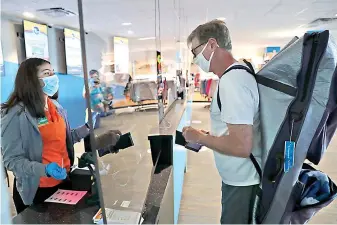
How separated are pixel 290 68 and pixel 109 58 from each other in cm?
87

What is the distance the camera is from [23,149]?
129 centimetres

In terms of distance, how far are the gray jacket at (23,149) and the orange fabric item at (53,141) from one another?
0.17 ft

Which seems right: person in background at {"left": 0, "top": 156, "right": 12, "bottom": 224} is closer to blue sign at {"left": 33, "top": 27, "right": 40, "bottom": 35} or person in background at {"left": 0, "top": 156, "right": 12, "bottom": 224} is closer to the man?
the man

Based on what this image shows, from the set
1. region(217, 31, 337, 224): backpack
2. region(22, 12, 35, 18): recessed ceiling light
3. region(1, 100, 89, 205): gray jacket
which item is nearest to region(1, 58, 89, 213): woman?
region(1, 100, 89, 205): gray jacket

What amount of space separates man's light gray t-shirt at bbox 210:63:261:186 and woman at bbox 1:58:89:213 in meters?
0.71

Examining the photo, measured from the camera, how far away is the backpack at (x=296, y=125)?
3.32 ft

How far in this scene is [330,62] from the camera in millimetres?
996

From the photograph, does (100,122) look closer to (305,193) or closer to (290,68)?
(290,68)

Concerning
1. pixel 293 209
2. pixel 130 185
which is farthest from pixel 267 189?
pixel 130 185

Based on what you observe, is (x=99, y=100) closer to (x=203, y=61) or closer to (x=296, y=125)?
(x=203, y=61)

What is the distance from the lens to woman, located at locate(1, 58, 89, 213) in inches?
48.6

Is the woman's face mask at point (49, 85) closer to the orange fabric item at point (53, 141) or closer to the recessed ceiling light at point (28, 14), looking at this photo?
the orange fabric item at point (53, 141)

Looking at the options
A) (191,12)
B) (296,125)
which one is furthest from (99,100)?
(191,12)

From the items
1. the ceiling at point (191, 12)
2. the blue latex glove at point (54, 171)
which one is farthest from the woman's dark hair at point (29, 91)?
the ceiling at point (191, 12)
